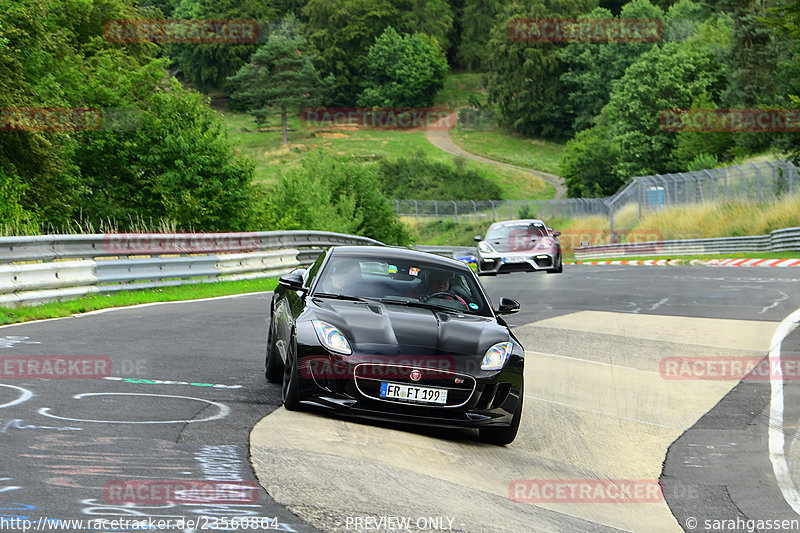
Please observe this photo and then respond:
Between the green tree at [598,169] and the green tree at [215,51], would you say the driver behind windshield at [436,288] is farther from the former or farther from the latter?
the green tree at [215,51]

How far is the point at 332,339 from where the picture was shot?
7371 mm

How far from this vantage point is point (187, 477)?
17.4 feet

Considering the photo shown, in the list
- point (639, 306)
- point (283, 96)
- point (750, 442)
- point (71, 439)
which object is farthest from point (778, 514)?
point (283, 96)

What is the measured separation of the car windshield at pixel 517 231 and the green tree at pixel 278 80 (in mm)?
100103

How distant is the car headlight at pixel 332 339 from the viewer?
7.29m

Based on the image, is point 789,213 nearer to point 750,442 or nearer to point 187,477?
point 750,442

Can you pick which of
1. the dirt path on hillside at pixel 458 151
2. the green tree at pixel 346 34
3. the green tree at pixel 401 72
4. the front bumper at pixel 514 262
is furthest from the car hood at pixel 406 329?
the green tree at pixel 346 34

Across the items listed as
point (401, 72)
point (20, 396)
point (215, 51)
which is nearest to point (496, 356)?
point (20, 396)

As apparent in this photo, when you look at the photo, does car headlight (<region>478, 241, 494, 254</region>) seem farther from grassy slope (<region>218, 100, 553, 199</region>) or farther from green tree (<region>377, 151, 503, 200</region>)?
grassy slope (<region>218, 100, 553, 199</region>)

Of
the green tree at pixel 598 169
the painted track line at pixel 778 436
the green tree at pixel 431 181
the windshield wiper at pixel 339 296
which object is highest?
the windshield wiper at pixel 339 296

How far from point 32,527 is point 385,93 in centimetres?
14295

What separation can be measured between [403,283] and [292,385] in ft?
5.32

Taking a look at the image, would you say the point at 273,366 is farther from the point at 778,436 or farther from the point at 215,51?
the point at 215,51

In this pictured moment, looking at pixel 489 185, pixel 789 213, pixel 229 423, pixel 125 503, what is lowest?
pixel 489 185
